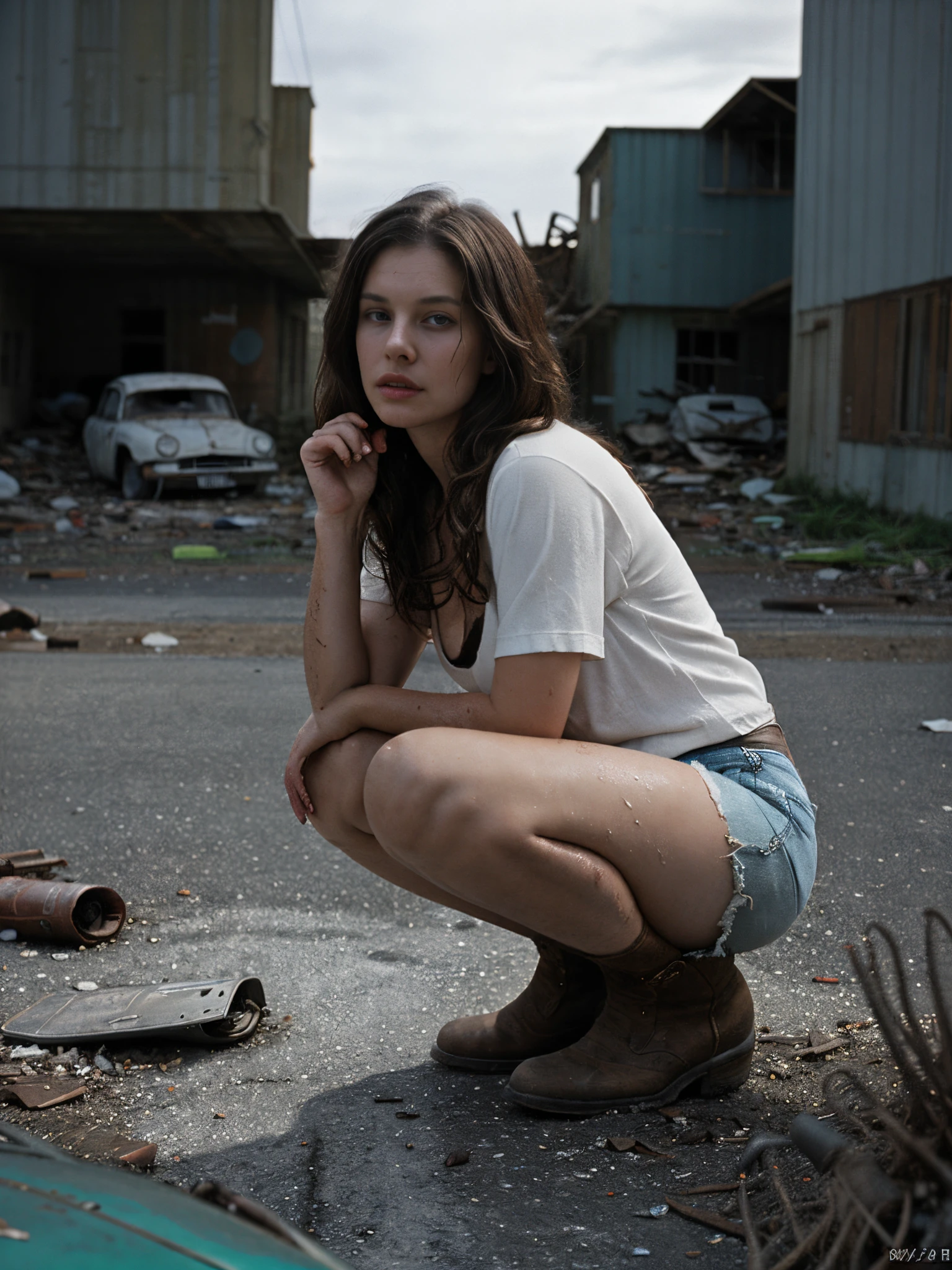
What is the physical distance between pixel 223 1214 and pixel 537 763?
1.14 m

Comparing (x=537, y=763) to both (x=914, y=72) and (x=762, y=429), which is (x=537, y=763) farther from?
(x=762, y=429)

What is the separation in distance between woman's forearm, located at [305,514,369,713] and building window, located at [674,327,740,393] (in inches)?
903

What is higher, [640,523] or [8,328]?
[8,328]

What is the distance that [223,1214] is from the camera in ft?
3.51

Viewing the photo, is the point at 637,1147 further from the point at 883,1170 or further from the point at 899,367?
the point at 899,367

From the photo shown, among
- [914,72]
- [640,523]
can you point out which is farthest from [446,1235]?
[914,72]

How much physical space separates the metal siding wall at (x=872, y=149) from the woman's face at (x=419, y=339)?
37.4 ft

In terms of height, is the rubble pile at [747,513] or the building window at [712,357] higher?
the building window at [712,357]

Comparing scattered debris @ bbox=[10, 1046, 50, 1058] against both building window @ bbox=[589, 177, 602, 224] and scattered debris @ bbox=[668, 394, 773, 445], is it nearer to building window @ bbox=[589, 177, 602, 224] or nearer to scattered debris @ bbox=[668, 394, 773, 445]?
scattered debris @ bbox=[668, 394, 773, 445]

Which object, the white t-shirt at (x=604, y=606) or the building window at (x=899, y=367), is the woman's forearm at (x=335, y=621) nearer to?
the white t-shirt at (x=604, y=606)

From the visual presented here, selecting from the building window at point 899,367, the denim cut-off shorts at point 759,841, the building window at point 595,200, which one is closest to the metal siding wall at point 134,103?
the building window at point 899,367

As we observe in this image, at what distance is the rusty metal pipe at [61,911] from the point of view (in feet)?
10.2

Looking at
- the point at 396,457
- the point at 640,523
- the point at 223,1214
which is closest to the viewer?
the point at 223,1214

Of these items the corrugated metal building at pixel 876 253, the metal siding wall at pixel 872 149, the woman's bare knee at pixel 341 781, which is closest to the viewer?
the woman's bare knee at pixel 341 781
